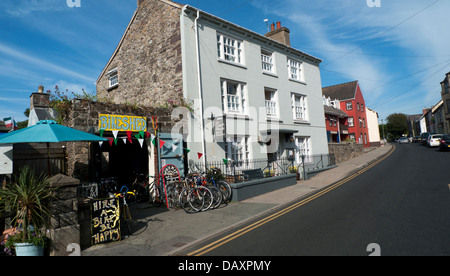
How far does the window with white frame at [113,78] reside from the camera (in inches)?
699

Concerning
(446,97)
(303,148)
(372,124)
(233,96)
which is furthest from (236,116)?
(446,97)

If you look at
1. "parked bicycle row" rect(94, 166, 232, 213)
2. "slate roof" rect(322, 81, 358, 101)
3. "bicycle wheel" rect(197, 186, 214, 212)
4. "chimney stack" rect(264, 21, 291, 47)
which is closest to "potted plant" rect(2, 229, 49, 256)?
"parked bicycle row" rect(94, 166, 232, 213)

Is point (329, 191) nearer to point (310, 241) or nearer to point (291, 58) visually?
point (310, 241)

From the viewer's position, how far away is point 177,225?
772 centimetres

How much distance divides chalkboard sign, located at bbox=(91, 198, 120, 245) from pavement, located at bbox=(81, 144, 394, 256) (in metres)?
0.18

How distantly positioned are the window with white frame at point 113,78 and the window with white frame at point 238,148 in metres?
8.99

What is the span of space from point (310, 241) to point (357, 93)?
45503 mm

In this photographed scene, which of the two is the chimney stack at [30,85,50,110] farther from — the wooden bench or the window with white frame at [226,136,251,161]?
the wooden bench

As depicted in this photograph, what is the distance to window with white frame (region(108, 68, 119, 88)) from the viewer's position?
17.8 meters

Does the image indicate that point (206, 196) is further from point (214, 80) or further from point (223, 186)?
point (214, 80)

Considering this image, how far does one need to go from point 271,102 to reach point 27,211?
14.8 m

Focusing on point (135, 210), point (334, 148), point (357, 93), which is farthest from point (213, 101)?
point (357, 93)

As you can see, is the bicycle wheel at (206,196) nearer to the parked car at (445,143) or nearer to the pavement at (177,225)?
the pavement at (177,225)

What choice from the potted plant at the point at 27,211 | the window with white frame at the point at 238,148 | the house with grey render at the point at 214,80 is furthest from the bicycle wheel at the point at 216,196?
the potted plant at the point at 27,211
